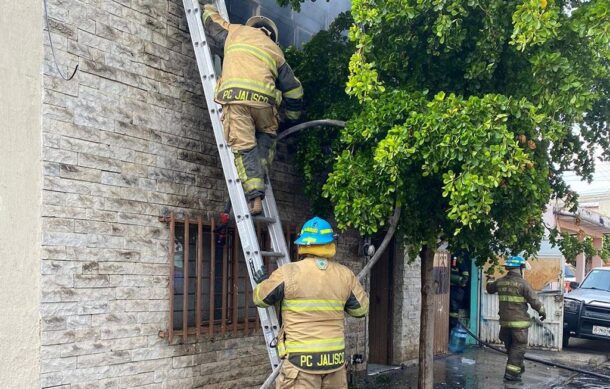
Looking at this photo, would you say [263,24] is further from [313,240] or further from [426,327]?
[426,327]

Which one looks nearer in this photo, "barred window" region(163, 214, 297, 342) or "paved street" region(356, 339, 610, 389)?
"barred window" region(163, 214, 297, 342)

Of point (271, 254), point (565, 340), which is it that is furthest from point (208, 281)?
point (565, 340)

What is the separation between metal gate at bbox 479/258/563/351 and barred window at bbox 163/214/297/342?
715 centimetres

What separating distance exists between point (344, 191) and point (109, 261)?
6.58ft

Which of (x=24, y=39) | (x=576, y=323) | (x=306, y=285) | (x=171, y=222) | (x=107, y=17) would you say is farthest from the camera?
(x=576, y=323)

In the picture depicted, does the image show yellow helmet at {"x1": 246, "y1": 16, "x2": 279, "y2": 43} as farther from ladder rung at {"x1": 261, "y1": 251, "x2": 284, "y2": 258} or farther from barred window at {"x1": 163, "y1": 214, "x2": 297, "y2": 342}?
ladder rung at {"x1": 261, "y1": 251, "x2": 284, "y2": 258}

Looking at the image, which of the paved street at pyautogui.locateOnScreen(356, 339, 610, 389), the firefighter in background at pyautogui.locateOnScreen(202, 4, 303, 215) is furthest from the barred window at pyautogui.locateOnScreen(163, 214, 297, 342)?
the paved street at pyautogui.locateOnScreen(356, 339, 610, 389)

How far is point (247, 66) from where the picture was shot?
15.6ft

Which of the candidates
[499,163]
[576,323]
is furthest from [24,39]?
[576,323]

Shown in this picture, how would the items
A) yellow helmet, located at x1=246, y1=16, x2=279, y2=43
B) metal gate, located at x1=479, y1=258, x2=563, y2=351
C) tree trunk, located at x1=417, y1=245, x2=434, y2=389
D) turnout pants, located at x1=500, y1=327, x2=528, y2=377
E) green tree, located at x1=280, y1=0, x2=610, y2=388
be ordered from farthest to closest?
metal gate, located at x1=479, y1=258, x2=563, y2=351 → turnout pants, located at x1=500, y1=327, x2=528, y2=377 → tree trunk, located at x1=417, y1=245, x2=434, y2=389 → yellow helmet, located at x1=246, y1=16, x2=279, y2=43 → green tree, located at x1=280, y1=0, x2=610, y2=388

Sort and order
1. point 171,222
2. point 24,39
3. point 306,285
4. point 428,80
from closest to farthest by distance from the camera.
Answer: point 24,39, point 306,285, point 171,222, point 428,80

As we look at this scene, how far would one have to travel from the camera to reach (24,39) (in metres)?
4.06

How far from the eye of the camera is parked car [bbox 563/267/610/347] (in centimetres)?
1191

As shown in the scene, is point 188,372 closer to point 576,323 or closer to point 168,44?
point 168,44
